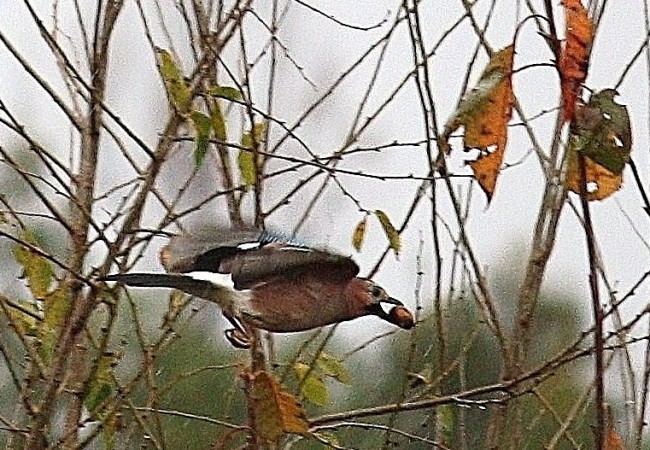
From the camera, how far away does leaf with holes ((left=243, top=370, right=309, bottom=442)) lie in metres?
0.58

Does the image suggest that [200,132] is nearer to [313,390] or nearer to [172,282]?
[172,282]

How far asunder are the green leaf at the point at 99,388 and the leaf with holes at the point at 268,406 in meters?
0.21

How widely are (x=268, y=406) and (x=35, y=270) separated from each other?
289 mm

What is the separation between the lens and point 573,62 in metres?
0.51

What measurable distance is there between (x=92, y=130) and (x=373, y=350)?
1.47 feet

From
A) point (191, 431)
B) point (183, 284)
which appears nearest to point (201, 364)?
point (191, 431)

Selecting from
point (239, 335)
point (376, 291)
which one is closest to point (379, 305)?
point (376, 291)

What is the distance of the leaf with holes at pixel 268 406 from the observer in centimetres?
58

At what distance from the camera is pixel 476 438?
111 centimetres

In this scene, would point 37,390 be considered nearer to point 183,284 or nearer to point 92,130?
point 92,130

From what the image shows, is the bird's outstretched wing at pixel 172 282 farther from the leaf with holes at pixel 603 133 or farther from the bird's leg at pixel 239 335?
the leaf with holes at pixel 603 133

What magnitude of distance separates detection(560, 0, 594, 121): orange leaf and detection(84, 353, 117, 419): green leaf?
0.40 meters

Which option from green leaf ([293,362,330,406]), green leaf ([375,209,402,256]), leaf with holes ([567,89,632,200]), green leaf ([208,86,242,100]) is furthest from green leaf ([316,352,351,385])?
leaf with holes ([567,89,632,200])

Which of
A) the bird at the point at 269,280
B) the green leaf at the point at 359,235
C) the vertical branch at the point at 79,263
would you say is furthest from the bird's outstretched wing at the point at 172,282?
the green leaf at the point at 359,235
